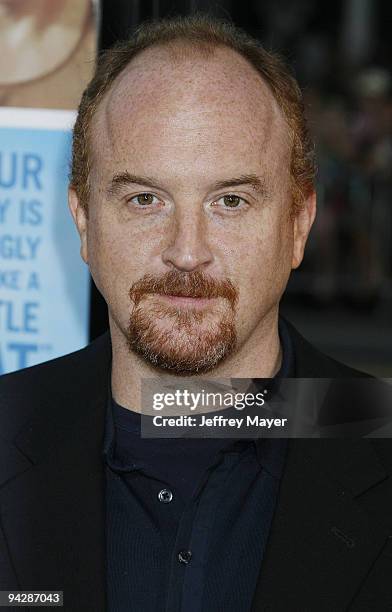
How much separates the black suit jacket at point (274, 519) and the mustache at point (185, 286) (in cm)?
34

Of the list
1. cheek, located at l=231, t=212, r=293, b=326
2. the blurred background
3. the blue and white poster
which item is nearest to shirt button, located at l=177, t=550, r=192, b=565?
cheek, located at l=231, t=212, r=293, b=326

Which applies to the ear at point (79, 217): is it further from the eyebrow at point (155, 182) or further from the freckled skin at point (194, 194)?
the eyebrow at point (155, 182)

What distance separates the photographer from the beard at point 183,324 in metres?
2.19

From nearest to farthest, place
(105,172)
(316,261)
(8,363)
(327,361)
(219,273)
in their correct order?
(219,273)
(105,172)
(327,361)
(8,363)
(316,261)

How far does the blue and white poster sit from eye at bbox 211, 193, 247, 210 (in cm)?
61

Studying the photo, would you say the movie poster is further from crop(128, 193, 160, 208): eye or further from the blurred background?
the blurred background

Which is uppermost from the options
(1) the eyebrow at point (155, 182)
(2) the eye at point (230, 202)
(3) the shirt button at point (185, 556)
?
(1) the eyebrow at point (155, 182)

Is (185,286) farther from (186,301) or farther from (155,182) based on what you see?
(155,182)

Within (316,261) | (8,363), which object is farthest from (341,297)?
(8,363)

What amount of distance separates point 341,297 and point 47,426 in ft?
27.7

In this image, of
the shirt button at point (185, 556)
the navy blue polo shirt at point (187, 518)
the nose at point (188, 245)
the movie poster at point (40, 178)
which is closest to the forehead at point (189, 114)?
the nose at point (188, 245)

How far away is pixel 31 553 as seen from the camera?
2268mm

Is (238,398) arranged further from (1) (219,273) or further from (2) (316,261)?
(2) (316,261)

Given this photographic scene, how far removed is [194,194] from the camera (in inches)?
86.7
